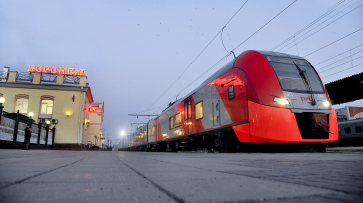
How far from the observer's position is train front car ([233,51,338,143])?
598 cm

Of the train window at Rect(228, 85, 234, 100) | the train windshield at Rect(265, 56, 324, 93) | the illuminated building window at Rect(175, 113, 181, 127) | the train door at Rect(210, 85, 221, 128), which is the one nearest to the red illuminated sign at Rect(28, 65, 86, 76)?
the illuminated building window at Rect(175, 113, 181, 127)

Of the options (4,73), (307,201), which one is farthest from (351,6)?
(4,73)

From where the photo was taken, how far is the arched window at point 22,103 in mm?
20766

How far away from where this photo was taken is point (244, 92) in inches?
255

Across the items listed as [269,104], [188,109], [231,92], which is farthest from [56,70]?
[269,104]

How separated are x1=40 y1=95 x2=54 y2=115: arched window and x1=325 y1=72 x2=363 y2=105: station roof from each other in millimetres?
21901

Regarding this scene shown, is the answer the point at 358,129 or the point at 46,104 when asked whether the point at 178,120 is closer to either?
the point at 358,129

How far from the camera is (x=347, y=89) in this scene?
10070 millimetres

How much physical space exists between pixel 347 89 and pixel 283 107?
6.17 m

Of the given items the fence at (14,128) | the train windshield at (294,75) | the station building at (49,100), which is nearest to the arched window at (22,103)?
the station building at (49,100)

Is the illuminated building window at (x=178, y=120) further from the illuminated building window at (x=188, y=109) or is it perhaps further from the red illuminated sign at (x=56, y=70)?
the red illuminated sign at (x=56, y=70)

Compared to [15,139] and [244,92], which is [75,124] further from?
[244,92]

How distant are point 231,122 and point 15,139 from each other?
10754mm

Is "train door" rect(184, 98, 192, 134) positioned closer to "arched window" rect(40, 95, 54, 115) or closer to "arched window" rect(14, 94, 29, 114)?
"arched window" rect(40, 95, 54, 115)
